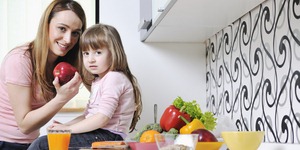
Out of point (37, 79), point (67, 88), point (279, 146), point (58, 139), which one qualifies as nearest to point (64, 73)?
point (67, 88)

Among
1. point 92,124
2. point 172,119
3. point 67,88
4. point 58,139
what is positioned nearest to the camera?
point 58,139

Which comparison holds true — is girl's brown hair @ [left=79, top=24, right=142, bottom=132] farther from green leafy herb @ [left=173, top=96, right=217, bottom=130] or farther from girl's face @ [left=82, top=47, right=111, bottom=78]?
green leafy herb @ [left=173, top=96, right=217, bottom=130]

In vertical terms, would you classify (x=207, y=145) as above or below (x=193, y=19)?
below

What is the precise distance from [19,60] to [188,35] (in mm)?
780

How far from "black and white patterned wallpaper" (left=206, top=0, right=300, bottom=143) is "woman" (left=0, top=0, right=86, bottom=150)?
2.05 feet

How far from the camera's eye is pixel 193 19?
183 centimetres

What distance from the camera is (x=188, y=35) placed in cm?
222

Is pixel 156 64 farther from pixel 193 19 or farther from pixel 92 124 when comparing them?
pixel 92 124

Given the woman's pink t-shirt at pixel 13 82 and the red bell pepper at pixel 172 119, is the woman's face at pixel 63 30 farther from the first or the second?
the red bell pepper at pixel 172 119

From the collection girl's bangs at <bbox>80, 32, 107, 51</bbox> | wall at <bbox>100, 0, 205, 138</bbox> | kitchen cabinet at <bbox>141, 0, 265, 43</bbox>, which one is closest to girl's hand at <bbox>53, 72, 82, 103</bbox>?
girl's bangs at <bbox>80, 32, 107, 51</bbox>

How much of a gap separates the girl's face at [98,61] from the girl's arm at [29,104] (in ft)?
0.24

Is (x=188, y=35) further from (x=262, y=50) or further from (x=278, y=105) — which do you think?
(x=278, y=105)

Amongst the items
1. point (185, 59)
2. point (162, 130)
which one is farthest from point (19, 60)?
point (185, 59)

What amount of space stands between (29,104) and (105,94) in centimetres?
35
